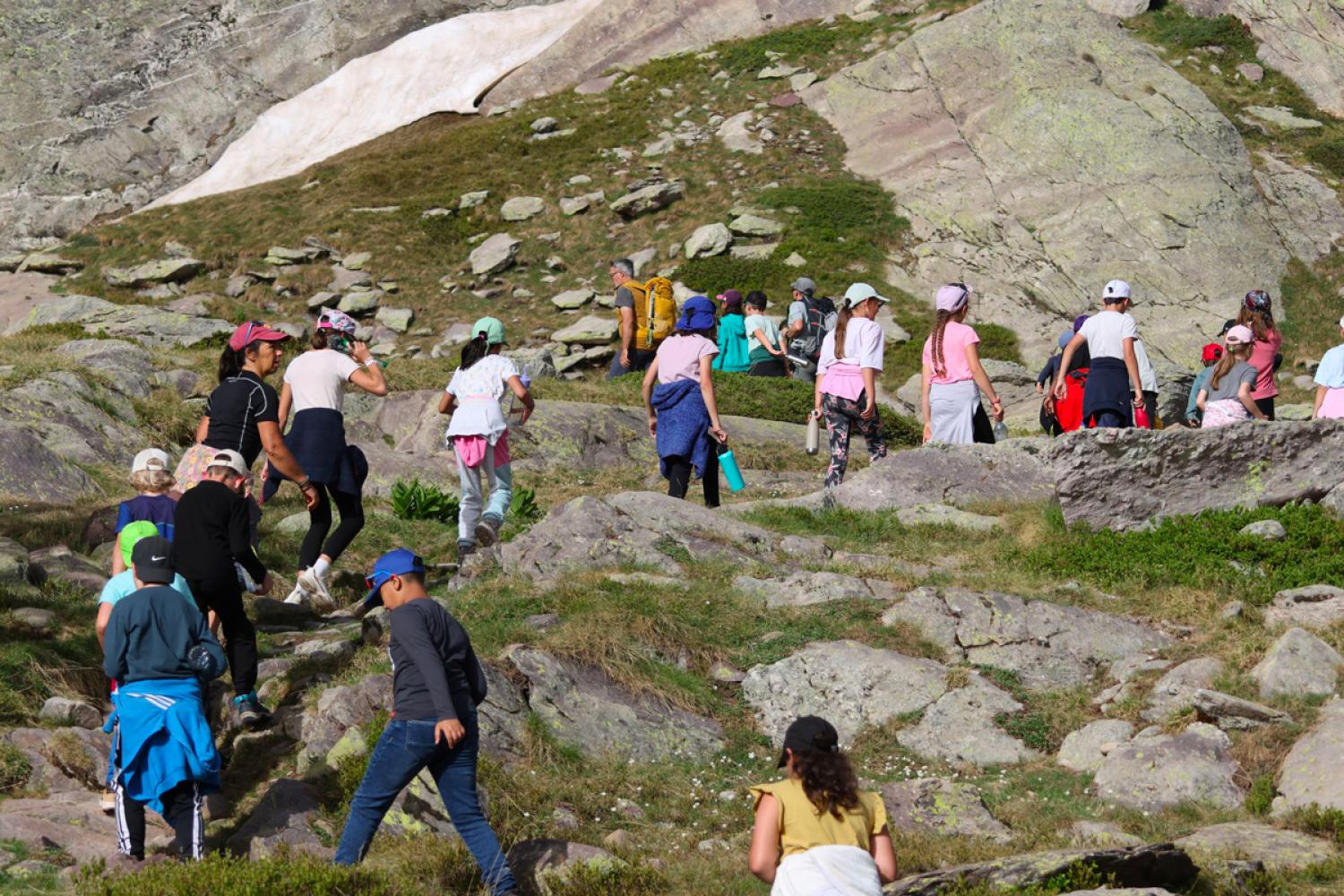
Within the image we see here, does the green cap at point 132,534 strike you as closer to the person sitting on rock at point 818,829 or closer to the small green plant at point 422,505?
the person sitting on rock at point 818,829

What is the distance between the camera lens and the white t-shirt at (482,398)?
454 inches

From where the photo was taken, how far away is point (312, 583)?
11250 mm

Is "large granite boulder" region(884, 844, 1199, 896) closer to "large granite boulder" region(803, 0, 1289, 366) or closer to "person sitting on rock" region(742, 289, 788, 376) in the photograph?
"person sitting on rock" region(742, 289, 788, 376)

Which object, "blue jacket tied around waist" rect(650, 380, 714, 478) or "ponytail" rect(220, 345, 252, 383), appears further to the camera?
"blue jacket tied around waist" rect(650, 380, 714, 478)

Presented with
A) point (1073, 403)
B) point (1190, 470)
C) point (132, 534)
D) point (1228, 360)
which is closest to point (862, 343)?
point (1073, 403)

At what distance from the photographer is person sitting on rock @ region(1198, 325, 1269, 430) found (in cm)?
1325

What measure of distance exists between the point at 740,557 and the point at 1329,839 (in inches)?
212

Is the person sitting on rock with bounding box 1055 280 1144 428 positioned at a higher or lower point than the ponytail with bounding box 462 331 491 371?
lower

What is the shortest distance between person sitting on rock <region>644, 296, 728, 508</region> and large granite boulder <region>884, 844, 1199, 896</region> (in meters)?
6.32

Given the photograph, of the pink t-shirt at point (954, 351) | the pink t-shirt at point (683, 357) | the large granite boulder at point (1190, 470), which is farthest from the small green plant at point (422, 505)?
the large granite boulder at point (1190, 470)

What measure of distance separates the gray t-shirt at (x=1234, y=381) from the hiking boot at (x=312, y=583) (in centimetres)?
863

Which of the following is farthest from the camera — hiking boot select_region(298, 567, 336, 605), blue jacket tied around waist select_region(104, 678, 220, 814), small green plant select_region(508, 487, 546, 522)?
small green plant select_region(508, 487, 546, 522)

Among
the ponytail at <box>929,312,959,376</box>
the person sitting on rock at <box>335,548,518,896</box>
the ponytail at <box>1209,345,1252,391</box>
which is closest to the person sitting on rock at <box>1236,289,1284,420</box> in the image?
the ponytail at <box>1209,345,1252,391</box>

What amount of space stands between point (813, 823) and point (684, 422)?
727 cm
